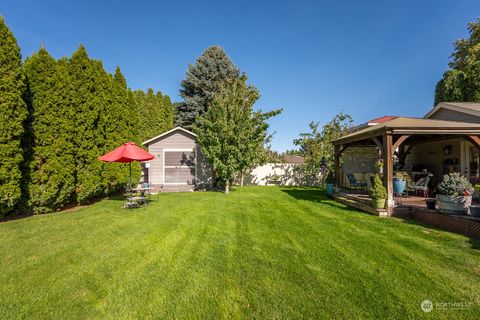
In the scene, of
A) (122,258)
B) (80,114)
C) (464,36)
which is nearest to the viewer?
(122,258)

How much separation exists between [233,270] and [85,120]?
27.6 feet

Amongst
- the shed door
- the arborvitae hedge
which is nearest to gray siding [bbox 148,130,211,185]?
the shed door

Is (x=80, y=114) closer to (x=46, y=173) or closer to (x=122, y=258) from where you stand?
(x=46, y=173)

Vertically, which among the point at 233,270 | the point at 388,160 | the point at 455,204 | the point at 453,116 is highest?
the point at 453,116

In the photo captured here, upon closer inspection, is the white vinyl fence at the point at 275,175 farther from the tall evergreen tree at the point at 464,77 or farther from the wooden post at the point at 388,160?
the tall evergreen tree at the point at 464,77

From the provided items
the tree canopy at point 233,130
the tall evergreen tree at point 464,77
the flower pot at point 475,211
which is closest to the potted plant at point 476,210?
the flower pot at point 475,211

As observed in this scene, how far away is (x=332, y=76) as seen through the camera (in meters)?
15.6

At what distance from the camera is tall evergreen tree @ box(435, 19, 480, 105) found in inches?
635

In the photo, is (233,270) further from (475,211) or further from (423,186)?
(423,186)

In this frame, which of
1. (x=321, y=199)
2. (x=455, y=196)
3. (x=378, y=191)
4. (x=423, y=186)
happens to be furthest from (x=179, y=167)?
(x=455, y=196)

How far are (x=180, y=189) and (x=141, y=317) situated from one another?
1171 centimetres

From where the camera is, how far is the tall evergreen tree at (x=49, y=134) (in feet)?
23.4

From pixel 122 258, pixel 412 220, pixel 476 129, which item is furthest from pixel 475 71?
pixel 122 258

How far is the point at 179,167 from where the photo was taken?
45.6 ft
